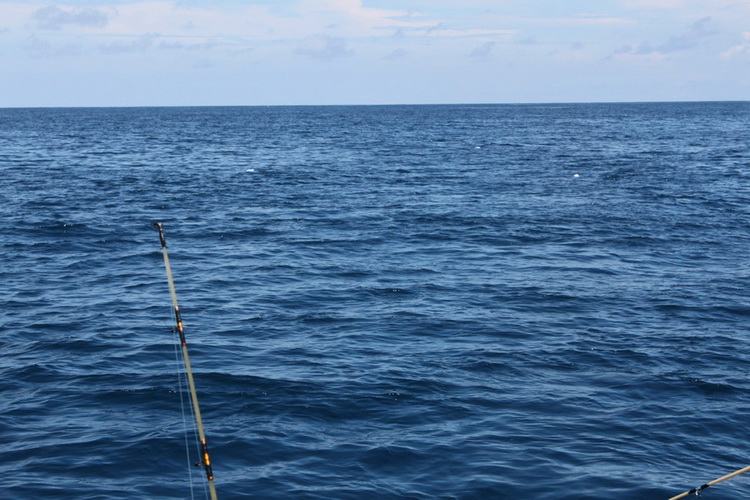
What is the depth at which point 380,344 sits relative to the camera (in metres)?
23.2

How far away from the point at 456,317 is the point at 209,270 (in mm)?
11954

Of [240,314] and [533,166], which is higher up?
[533,166]

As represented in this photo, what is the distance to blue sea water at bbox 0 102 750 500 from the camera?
15781mm

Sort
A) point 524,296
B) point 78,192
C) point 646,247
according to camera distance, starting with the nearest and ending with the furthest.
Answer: point 524,296, point 646,247, point 78,192

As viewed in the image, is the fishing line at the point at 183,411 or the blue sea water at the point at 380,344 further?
the blue sea water at the point at 380,344

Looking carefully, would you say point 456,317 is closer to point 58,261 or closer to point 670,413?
point 670,413

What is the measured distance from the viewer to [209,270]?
106ft

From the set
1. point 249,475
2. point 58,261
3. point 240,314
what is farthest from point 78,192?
point 249,475

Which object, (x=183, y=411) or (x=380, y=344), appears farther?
(x=380, y=344)

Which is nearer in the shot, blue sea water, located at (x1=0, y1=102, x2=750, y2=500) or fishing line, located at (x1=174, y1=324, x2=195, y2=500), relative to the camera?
fishing line, located at (x1=174, y1=324, x2=195, y2=500)

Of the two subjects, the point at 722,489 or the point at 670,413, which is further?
the point at 670,413

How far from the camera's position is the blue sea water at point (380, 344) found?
15781mm

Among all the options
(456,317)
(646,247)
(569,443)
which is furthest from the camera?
(646,247)

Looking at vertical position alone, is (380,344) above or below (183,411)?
above
